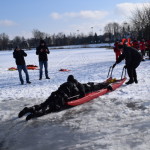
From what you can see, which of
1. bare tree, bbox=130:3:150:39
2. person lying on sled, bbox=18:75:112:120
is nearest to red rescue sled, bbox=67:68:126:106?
person lying on sled, bbox=18:75:112:120

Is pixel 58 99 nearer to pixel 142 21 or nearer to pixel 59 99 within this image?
pixel 59 99

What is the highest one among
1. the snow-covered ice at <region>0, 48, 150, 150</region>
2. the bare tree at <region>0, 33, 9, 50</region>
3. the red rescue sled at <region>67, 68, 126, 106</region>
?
the bare tree at <region>0, 33, 9, 50</region>

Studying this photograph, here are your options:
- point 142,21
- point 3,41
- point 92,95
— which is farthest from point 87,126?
point 3,41

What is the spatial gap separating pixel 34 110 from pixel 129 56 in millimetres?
4428

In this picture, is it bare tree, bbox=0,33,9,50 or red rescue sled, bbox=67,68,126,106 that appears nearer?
red rescue sled, bbox=67,68,126,106

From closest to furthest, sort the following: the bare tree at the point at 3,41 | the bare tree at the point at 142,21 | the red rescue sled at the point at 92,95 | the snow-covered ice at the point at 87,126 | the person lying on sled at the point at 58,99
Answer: the snow-covered ice at the point at 87,126 < the person lying on sled at the point at 58,99 < the red rescue sled at the point at 92,95 < the bare tree at the point at 142,21 < the bare tree at the point at 3,41

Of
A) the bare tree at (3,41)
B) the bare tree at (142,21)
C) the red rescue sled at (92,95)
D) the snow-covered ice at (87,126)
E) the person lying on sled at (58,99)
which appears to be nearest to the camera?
the snow-covered ice at (87,126)

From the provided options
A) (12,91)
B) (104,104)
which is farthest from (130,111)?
(12,91)

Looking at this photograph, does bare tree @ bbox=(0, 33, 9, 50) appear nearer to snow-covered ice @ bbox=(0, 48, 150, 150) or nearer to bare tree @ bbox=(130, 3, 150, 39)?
bare tree @ bbox=(130, 3, 150, 39)

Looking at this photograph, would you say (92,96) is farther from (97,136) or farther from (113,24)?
(113,24)

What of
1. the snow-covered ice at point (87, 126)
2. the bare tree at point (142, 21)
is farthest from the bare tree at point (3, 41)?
the snow-covered ice at point (87, 126)

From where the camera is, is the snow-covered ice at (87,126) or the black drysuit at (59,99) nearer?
the snow-covered ice at (87,126)

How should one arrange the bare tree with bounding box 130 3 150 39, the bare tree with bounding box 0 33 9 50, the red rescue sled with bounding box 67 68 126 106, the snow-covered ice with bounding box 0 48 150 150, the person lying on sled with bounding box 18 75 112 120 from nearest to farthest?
the snow-covered ice with bounding box 0 48 150 150
the person lying on sled with bounding box 18 75 112 120
the red rescue sled with bounding box 67 68 126 106
the bare tree with bounding box 130 3 150 39
the bare tree with bounding box 0 33 9 50

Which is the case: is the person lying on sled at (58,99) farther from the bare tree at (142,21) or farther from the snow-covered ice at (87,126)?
the bare tree at (142,21)
